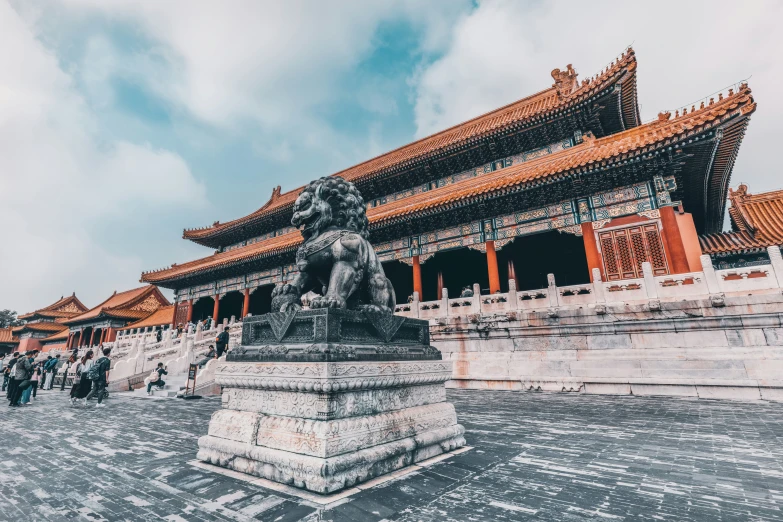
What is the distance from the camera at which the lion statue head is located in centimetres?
386

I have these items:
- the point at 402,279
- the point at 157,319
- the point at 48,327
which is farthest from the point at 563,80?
the point at 48,327

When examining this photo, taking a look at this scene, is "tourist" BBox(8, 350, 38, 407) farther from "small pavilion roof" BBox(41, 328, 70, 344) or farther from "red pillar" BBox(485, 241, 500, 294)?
"small pavilion roof" BBox(41, 328, 70, 344)

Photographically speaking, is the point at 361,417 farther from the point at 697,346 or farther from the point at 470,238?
the point at 470,238

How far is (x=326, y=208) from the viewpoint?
387 cm

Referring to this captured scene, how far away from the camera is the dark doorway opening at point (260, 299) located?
2153 centimetres

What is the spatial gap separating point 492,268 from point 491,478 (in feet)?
34.3

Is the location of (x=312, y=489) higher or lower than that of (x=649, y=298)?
lower

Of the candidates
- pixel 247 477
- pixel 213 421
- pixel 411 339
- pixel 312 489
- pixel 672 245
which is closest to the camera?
pixel 312 489

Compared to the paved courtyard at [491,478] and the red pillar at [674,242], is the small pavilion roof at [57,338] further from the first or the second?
the red pillar at [674,242]

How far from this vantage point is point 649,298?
782 centimetres

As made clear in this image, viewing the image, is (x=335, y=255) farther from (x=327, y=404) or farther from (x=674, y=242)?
(x=674, y=242)

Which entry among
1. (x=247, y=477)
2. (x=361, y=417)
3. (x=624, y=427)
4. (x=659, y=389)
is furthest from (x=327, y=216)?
(x=659, y=389)

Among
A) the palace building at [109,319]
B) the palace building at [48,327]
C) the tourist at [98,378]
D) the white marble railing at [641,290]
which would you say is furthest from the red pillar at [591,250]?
the palace building at [48,327]

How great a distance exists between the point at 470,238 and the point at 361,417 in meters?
11.3
